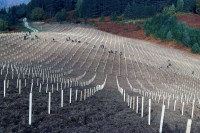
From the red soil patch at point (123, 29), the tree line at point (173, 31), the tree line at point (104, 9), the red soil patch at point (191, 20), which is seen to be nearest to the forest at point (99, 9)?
the tree line at point (104, 9)

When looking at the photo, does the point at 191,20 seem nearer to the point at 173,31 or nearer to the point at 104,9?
the point at 173,31

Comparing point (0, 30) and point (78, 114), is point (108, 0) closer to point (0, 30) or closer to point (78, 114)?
point (0, 30)

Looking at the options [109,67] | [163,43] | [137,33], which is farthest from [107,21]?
[109,67]

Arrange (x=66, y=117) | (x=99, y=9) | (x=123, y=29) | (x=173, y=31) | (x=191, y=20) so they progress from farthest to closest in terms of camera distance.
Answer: (x=99, y=9)
(x=191, y=20)
(x=123, y=29)
(x=173, y=31)
(x=66, y=117)

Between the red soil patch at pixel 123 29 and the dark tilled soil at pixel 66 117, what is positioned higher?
the red soil patch at pixel 123 29

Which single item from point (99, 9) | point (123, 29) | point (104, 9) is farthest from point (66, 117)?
point (104, 9)

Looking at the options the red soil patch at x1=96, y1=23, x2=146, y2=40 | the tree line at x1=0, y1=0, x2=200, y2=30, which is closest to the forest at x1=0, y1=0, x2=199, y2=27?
the tree line at x1=0, y1=0, x2=200, y2=30

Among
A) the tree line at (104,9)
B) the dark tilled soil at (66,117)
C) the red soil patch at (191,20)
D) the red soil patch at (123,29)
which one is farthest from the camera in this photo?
the tree line at (104,9)

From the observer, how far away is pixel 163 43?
268 ft

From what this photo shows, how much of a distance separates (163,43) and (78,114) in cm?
→ 7535

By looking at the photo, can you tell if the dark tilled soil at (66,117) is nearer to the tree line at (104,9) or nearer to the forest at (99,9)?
the tree line at (104,9)

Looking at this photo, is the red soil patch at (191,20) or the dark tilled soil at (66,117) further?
the red soil patch at (191,20)

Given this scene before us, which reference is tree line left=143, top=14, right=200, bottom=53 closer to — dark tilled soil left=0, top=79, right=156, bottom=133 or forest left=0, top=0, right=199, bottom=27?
forest left=0, top=0, right=199, bottom=27

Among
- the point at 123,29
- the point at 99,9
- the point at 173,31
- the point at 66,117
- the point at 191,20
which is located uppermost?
the point at 99,9
